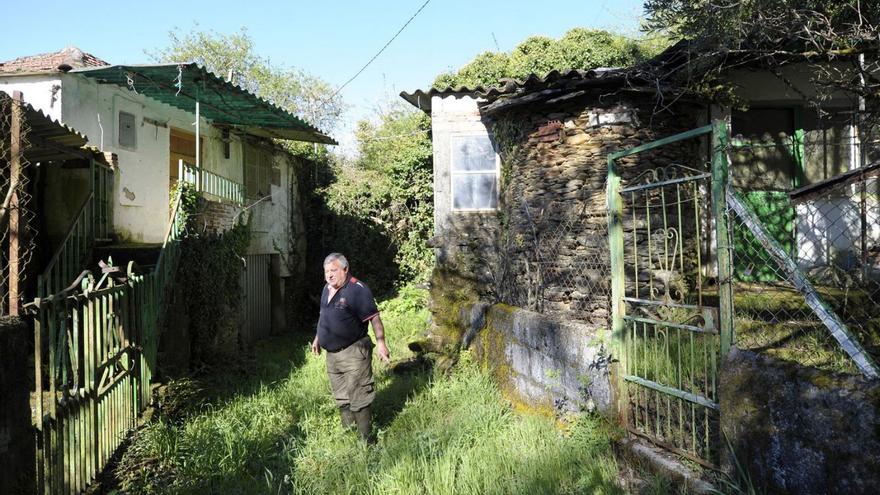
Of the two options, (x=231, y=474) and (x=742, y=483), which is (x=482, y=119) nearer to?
(x=231, y=474)

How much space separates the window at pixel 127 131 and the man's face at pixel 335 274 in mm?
6413

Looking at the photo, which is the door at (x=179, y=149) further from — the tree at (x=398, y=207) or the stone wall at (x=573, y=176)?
the stone wall at (x=573, y=176)

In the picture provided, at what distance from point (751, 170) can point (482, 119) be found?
456cm

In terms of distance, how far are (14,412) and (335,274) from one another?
9.17 ft

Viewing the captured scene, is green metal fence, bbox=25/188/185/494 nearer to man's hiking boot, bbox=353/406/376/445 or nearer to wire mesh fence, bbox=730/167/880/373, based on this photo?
man's hiking boot, bbox=353/406/376/445

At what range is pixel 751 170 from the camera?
27.9ft

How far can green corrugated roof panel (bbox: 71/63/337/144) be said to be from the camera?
791 centimetres

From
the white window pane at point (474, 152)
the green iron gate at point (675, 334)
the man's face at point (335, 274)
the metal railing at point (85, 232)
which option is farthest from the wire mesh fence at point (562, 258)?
the metal railing at point (85, 232)

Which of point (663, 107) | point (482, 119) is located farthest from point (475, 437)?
point (482, 119)

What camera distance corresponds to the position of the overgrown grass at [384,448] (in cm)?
399

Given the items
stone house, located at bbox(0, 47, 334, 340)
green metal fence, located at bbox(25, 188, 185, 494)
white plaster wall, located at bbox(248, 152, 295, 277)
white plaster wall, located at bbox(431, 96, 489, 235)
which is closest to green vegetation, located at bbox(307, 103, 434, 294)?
white plaster wall, located at bbox(248, 152, 295, 277)

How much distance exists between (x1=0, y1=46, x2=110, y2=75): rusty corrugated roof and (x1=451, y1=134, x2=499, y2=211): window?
6.17 meters

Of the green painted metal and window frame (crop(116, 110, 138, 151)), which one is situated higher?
window frame (crop(116, 110, 138, 151))

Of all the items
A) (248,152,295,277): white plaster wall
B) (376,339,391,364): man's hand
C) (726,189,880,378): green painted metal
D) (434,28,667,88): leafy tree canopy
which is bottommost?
(376,339,391,364): man's hand
